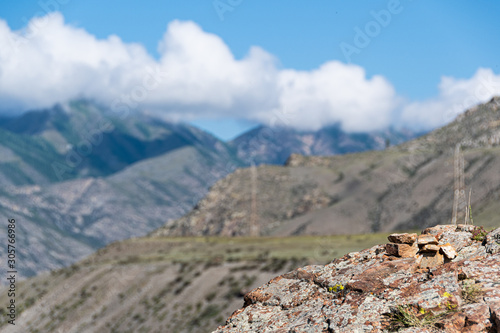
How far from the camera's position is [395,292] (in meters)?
9.24

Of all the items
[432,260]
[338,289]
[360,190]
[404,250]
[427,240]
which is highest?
[360,190]

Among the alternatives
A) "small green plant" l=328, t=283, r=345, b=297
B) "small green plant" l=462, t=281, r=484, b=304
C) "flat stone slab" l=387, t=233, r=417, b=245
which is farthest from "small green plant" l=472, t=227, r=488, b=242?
"small green plant" l=328, t=283, r=345, b=297

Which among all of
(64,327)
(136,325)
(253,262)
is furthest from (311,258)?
(64,327)

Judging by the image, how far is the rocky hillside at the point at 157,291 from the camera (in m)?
53.3

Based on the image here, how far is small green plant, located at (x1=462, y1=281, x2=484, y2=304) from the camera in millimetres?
8539

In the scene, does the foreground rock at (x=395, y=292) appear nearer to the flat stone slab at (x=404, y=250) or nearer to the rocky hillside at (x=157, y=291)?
the flat stone slab at (x=404, y=250)

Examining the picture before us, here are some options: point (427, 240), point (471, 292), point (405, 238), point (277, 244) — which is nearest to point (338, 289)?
point (405, 238)

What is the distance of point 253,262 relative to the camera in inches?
2498

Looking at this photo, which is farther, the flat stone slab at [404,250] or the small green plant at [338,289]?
the flat stone slab at [404,250]

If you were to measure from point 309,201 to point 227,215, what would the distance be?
21045 mm

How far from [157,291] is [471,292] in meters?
56.8

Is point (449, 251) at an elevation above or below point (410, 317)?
above

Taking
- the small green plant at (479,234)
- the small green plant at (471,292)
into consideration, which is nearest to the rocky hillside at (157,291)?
the small green plant at (479,234)

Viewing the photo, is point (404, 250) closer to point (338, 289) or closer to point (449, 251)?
point (449, 251)
